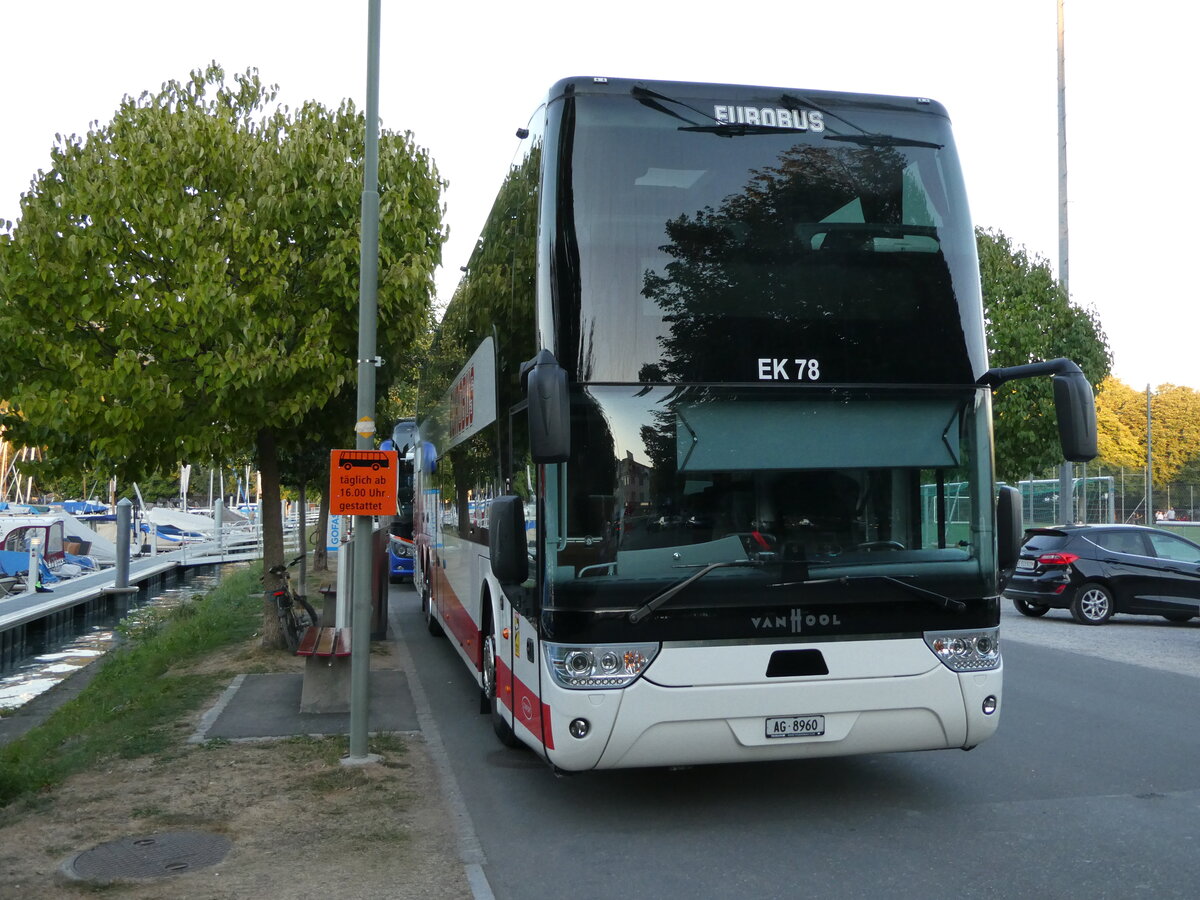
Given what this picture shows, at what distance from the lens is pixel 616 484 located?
6395 mm

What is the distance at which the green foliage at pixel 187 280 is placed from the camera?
1170cm

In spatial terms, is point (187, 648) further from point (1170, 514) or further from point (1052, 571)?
point (1170, 514)

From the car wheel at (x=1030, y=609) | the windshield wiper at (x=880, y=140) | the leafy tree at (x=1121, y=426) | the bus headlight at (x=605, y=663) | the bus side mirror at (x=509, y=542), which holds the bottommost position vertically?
the car wheel at (x=1030, y=609)

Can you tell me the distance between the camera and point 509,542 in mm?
6621

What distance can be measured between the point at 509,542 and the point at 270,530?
8.74 meters

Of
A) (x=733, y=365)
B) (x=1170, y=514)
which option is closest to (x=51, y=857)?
(x=733, y=365)

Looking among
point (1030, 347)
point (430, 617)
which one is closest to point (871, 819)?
point (430, 617)

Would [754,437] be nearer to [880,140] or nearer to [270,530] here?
[880,140]

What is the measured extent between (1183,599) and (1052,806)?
479 inches

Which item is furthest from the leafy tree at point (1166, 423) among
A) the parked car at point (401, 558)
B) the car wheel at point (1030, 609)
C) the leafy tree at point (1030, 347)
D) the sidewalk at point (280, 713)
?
the sidewalk at point (280, 713)

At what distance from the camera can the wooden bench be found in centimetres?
1021

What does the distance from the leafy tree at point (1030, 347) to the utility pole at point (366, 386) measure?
2214cm

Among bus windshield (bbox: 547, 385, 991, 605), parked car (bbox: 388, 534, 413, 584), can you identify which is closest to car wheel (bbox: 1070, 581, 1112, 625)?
bus windshield (bbox: 547, 385, 991, 605)

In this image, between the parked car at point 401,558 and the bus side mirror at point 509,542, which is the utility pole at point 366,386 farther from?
the parked car at point 401,558
